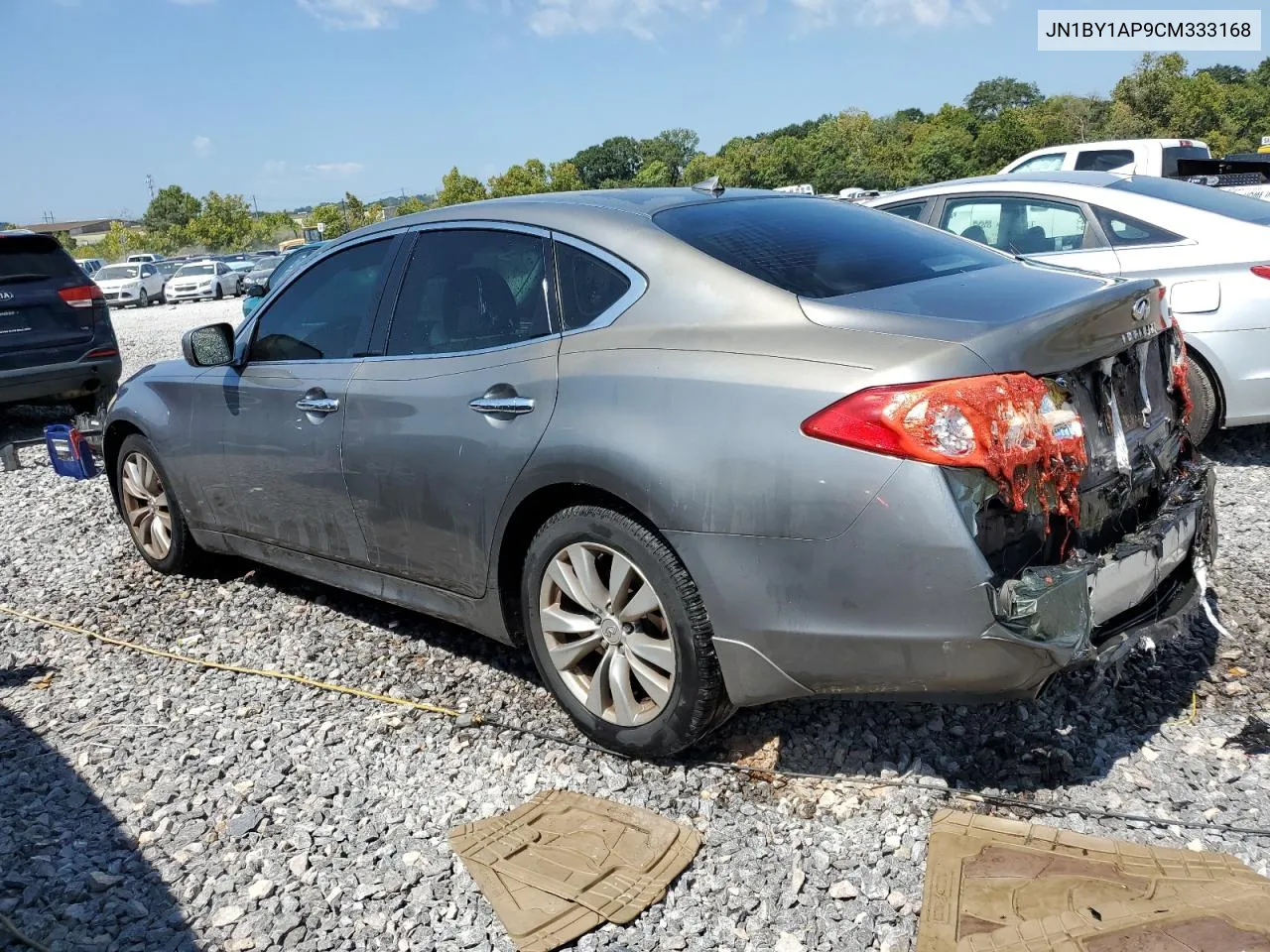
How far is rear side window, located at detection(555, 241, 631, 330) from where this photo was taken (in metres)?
3.29

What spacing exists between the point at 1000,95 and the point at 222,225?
297ft

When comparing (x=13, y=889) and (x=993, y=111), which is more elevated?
(x=993, y=111)

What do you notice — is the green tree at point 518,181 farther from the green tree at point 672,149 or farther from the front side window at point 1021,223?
the front side window at point 1021,223

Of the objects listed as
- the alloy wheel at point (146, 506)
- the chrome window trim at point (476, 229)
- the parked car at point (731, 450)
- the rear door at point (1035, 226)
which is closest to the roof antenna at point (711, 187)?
the parked car at point (731, 450)

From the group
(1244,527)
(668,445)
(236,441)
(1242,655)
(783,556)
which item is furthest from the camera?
(1244,527)

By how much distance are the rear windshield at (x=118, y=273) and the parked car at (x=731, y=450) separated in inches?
1528

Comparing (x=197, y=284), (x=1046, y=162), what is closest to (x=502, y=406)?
(x=1046, y=162)

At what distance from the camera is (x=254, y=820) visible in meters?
3.22

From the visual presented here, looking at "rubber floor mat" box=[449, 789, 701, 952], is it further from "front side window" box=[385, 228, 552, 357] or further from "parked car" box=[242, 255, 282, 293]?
"parked car" box=[242, 255, 282, 293]

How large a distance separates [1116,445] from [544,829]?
191 centimetres

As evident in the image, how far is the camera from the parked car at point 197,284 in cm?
3803

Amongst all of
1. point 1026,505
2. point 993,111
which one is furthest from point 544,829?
point 993,111

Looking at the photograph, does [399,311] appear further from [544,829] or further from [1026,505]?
[1026,505]

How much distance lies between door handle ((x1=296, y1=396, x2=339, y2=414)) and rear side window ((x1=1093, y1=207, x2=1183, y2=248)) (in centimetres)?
470
